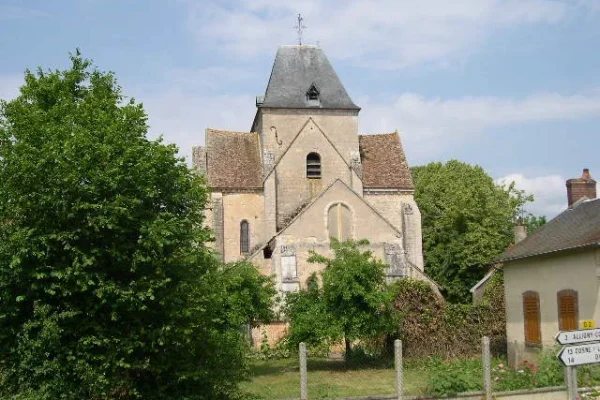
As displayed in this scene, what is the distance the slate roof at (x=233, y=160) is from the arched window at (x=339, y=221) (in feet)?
21.3

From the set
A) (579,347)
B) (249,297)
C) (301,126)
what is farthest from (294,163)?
(579,347)

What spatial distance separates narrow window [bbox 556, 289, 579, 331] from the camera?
16.7m

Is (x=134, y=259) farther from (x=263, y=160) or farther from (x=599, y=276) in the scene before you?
(x=263, y=160)

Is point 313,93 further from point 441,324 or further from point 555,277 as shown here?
point 555,277

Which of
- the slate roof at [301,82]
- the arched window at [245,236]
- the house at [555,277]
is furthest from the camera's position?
the slate roof at [301,82]

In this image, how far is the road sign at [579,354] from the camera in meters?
→ 9.87

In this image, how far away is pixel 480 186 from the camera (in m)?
39.7

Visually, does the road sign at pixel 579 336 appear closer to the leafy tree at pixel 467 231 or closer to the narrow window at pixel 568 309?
the narrow window at pixel 568 309

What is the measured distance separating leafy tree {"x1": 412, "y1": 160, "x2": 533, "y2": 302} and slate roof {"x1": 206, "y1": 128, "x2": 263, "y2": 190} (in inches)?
455

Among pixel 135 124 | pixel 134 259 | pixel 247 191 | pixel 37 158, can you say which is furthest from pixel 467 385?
pixel 247 191

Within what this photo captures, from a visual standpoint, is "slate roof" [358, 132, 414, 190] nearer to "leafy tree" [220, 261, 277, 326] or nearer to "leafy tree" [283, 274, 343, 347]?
"leafy tree" [220, 261, 277, 326]

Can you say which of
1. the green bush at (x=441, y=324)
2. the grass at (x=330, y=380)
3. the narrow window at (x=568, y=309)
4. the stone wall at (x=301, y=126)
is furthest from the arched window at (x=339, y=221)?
the narrow window at (x=568, y=309)

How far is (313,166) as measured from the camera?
36438 millimetres

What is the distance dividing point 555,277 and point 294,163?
792 inches
